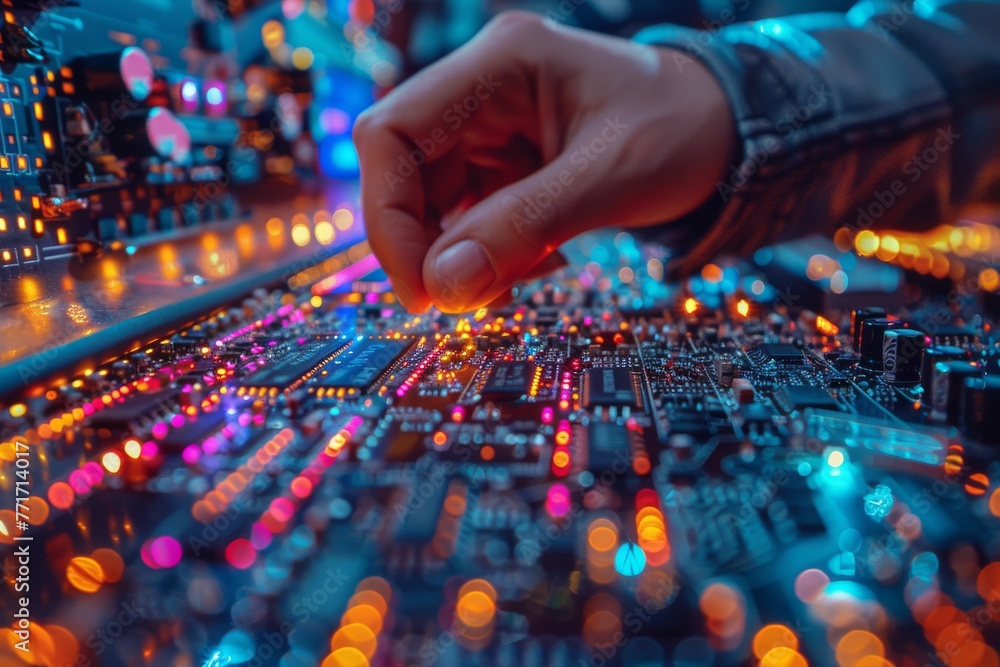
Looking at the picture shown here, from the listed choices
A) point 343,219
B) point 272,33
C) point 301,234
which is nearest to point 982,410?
point 301,234

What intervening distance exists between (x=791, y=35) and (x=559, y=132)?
26.9 inches

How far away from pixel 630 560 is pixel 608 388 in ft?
1.41

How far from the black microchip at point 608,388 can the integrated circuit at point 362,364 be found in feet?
1.22

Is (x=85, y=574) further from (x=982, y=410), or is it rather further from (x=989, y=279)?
(x=989, y=279)

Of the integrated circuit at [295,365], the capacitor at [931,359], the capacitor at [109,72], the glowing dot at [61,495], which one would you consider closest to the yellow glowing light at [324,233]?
the capacitor at [109,72]

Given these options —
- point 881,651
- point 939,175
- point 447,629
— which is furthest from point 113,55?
point 939,175

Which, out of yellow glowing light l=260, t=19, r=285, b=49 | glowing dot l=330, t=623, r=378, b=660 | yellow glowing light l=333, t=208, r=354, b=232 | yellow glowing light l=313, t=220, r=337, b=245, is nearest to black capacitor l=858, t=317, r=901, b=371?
glowing dot l=330, t=623, r=378, b=660

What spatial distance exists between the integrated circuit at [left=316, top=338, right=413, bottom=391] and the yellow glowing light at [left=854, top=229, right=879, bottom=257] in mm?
1534

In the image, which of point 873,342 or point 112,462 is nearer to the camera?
point 112,462

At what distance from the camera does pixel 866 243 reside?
83.0 inches

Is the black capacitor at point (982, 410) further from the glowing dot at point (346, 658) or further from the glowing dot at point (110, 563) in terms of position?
the glowing dot at point (110, 563)

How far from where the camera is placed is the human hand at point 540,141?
1305mm

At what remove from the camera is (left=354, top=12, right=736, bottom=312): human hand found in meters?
1.30

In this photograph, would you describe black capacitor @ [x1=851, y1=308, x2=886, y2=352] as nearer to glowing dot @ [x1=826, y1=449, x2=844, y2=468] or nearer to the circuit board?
the circuit board
